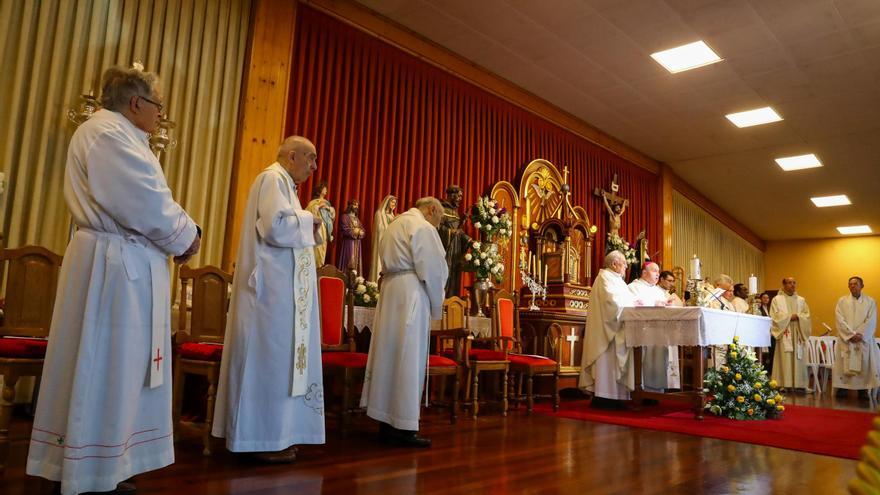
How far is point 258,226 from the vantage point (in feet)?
10.7

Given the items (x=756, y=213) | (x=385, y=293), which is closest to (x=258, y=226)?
(x=385, y=293)

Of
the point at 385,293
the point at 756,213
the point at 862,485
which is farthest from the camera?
the point at 756,213

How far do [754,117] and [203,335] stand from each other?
9.29 meters

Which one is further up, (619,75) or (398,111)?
(619,75)

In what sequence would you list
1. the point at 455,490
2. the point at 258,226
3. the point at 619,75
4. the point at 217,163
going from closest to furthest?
the point at 455,490, the point at 258,226, the point at 217,163, the point at 619,75

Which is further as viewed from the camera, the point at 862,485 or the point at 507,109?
the point at 507,109

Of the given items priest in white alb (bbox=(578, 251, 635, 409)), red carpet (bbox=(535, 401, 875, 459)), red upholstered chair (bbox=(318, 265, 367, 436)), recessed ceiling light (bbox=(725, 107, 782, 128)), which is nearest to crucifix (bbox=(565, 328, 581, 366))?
red carpet (bbox=(535, 401, 875, 459))

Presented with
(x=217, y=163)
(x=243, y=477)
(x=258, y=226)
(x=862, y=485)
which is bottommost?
(x=243, y=477)

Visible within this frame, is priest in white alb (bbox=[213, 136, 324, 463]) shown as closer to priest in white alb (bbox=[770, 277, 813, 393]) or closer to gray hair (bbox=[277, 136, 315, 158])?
gray hair (bbox=[277, 136, 315, 158])

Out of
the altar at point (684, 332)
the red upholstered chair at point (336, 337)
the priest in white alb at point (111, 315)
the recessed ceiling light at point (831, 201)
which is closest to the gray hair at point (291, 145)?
the priest in white alb at point (111, 315)

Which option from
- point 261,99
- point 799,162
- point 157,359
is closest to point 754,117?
point 799,162

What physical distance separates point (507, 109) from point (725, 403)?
16.6 ft

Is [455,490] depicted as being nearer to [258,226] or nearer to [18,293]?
[258,226]

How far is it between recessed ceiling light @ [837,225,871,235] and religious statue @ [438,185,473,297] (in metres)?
14.6
